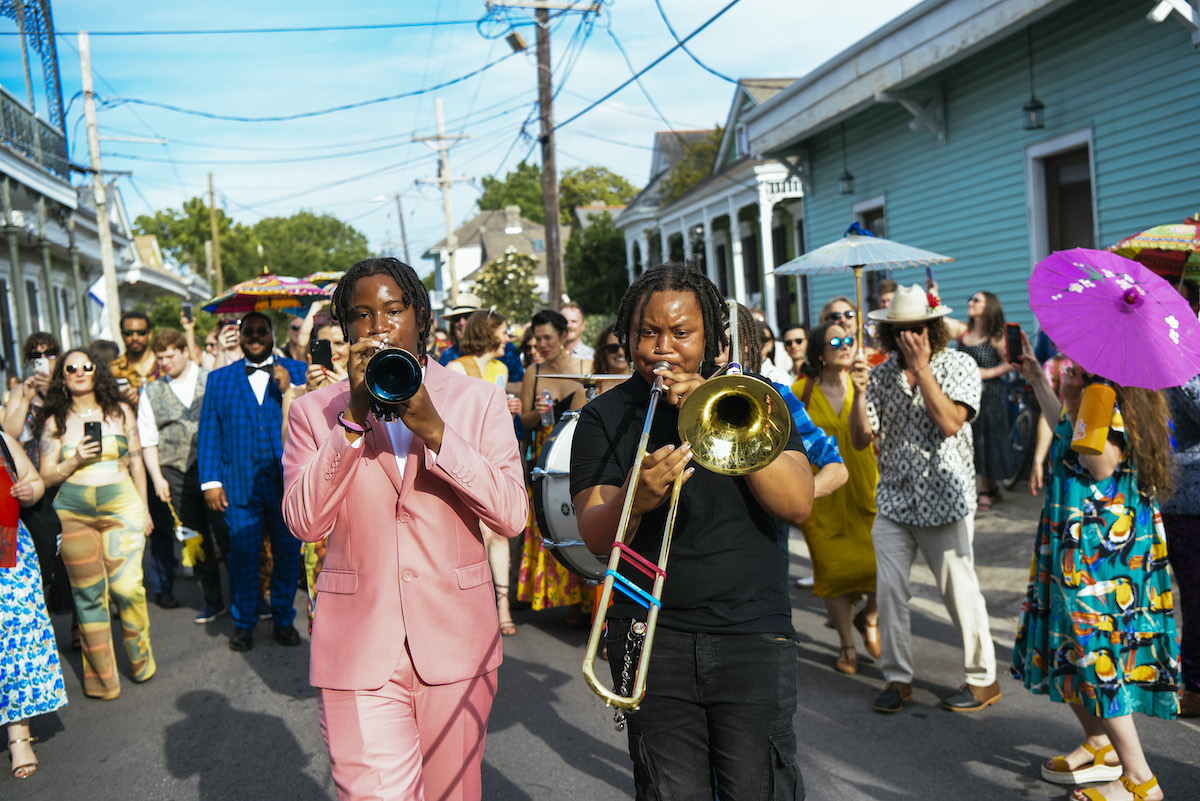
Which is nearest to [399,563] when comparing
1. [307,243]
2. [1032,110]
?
[1032,110]

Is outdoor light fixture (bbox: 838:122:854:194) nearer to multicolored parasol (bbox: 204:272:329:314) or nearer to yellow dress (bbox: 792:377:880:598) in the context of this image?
multicolored parasol (bbox: 204:272:329:314)

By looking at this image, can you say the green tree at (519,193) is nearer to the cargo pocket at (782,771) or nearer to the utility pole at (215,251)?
the utility pole at (215,251)

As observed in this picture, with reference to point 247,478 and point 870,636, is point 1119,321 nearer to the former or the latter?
point 870,636

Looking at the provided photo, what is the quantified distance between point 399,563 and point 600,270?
37.2 meters

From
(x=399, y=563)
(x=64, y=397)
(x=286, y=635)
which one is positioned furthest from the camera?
(x=286, y=635)

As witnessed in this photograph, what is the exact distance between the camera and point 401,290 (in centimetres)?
296

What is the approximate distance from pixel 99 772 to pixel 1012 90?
452 inches

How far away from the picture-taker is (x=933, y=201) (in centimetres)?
1419

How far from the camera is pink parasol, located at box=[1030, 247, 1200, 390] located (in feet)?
11.7

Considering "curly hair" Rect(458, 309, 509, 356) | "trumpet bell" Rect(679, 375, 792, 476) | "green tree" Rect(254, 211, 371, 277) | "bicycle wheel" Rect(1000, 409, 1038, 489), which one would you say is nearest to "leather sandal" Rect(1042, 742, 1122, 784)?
"trumpet bell" Rect(679, 375, 792, 476)

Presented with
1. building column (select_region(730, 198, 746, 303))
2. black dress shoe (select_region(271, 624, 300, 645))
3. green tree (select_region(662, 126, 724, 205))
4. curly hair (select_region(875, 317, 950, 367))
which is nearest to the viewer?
curly hair (select_region(875, 317, 950, 367))

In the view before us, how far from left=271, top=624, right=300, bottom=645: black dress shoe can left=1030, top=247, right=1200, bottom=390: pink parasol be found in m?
5.46

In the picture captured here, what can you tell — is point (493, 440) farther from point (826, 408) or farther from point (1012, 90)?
point (1012, 90)

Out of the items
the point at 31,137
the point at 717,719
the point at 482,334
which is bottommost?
the point at 717,719
